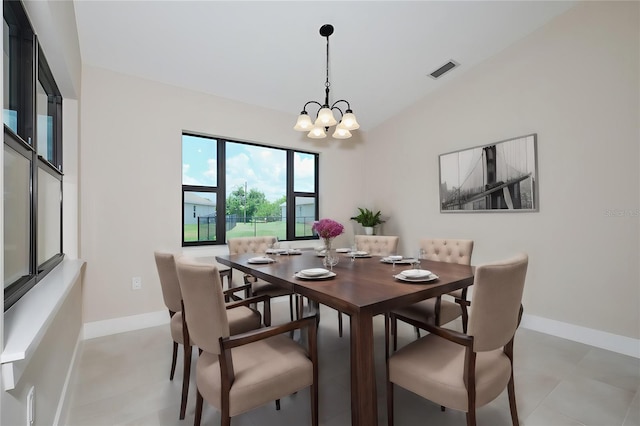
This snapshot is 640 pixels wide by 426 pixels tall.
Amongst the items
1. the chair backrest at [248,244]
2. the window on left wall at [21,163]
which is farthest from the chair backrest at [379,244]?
the window on left wall at [21,163]

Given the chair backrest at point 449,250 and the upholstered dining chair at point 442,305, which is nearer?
the upholstered dining chair at point 442,305

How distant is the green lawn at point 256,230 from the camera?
A: 3.65 meters

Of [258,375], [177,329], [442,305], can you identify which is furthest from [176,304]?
[442,305]

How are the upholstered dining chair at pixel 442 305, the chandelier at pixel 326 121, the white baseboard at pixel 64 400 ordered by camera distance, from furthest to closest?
the chandelier at pixel 326 121, the upholstered dining chair at pixel 442 305, the white baseboard at pixel 64 400

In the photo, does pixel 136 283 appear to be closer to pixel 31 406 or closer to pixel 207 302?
pixel 31 406

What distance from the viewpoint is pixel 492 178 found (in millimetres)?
3418

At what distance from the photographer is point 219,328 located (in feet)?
4.14

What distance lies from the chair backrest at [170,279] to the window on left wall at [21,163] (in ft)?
1.97

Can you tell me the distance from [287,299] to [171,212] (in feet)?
6.50

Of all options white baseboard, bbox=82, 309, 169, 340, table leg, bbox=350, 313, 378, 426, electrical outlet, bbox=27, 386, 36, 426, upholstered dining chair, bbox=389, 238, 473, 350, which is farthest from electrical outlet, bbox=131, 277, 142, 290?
table leg, bbox=350, 313, 378, 426

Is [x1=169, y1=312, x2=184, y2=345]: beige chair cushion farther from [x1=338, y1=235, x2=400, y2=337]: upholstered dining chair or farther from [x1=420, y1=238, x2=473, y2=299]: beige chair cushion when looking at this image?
[x1=420, y1=238, x2=473, y2=299]: beige chair cushion

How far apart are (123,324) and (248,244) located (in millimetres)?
1461

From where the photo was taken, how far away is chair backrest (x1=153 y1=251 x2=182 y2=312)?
1.84m

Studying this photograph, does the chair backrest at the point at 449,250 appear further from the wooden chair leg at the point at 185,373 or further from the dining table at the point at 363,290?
the wooden chair leg at the point at 185,373
